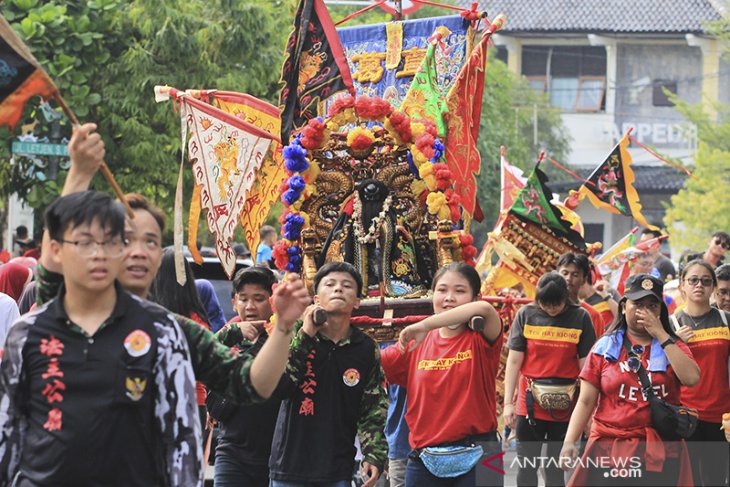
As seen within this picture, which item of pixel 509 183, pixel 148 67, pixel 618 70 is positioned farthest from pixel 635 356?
pixel 618 70

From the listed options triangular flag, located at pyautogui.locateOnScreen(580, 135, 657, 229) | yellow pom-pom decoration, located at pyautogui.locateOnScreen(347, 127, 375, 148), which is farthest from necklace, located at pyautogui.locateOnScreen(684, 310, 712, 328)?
triangular flag, located at pyautogui.locateOnScreen(580, 135, 657, 229)

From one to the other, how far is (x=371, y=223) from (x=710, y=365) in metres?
2.52

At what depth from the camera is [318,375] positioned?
6.93 metres

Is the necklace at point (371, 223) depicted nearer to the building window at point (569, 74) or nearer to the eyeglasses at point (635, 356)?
the eyeglasses at point (635, 356)

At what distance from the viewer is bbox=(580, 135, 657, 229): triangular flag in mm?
15852

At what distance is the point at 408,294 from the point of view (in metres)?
10.1

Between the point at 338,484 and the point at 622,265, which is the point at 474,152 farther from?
the point at 338,484

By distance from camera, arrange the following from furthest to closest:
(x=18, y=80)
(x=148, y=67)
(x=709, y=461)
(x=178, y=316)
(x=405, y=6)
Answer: (x=148, y=67) < (x=405, y=6) < (x=709, y=461) < (x=18, y=80) < (x=178, y=316)

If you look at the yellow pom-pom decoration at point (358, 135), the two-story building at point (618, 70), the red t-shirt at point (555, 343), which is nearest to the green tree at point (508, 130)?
the two-story building at point (618, 70)

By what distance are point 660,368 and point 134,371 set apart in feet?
11.8

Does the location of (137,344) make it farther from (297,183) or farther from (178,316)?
(297,183)

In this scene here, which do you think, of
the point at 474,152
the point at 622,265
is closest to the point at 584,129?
the point at 622,265

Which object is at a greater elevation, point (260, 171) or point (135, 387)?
point (260, 171)

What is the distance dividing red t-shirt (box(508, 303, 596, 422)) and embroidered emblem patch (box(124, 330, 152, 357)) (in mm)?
5506
